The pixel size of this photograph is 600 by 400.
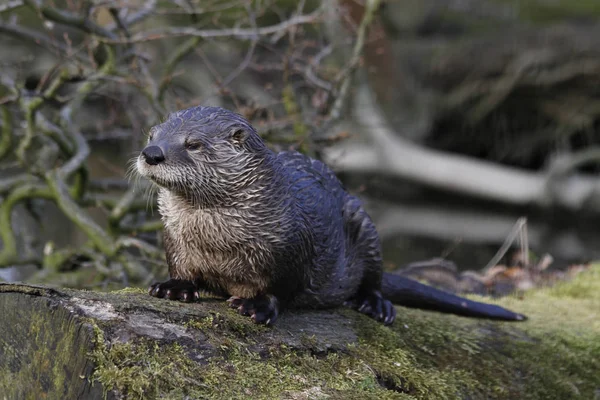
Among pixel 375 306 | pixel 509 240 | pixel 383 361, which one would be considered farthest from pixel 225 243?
pixel 509 240

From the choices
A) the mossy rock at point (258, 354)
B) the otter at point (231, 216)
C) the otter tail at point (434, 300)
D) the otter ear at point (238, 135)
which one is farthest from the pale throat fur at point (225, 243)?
the otter tail at point (434, 300)

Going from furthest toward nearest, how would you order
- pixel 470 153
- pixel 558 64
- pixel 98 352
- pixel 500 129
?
pixel 470 153 → pixel 500 129 → pixel 558 64 → pixel 98 352

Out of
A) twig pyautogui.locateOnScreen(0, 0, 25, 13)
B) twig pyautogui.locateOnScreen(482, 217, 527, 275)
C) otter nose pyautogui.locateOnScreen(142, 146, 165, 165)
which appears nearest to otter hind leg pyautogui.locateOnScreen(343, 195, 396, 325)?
otter nose pyautogui.locateOnScreen(142, 146, 165, 165)

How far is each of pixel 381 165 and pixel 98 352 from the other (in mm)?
10399

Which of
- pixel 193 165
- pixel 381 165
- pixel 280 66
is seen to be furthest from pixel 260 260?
pixel 381 165

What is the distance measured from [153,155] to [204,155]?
0.22 m

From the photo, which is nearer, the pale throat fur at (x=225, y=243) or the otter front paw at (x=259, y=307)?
the otter front paw at (x=259, y=307)

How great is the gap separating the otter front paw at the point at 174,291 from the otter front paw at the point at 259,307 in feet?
0.49

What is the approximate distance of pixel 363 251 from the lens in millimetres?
3523

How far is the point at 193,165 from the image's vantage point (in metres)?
2.73

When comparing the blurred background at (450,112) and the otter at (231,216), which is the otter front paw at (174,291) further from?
the blurred background at (450,112)

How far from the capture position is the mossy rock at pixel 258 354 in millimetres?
2178

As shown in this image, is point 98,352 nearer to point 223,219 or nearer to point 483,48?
point 223,219

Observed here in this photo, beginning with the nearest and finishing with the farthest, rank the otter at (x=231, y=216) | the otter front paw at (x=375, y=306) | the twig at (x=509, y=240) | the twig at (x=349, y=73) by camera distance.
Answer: the otter at (x=231, y=216) < the otter front paw at (x=375, y=306) < the twig at (x=349, y=73) < the twig at (x=509, y=240)
